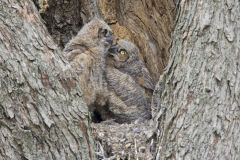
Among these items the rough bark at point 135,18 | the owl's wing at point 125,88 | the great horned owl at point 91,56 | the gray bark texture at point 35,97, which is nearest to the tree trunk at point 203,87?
the gray bark texture at point 35,97

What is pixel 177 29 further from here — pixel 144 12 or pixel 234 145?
pixel 144 12

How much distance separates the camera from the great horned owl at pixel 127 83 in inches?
220

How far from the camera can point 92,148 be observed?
3594mm

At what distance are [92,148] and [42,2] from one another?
298cm

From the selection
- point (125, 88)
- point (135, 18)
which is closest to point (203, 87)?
point (125, 88)

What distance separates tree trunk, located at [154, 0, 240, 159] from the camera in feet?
11.7

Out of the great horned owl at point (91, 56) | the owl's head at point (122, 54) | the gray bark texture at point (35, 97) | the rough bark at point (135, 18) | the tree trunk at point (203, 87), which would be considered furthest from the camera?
the rough bark at point (135, 18)

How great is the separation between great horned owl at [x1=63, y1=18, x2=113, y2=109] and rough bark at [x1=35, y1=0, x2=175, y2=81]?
1.21ft

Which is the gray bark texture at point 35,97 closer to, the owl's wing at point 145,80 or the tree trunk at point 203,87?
the tree trunk at point 203,87

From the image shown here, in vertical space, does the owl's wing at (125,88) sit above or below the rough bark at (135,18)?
below

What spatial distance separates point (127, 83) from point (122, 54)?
14.6 inches

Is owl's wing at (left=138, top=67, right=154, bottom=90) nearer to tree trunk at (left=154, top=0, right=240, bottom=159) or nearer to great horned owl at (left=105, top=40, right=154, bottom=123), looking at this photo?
great horned owl at (left=105, top=40, right=154, bottom=123)

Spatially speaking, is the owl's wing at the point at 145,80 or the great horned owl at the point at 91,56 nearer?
the great horned owl at the point at 91,56

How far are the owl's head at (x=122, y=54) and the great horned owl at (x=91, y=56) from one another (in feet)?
0.32
